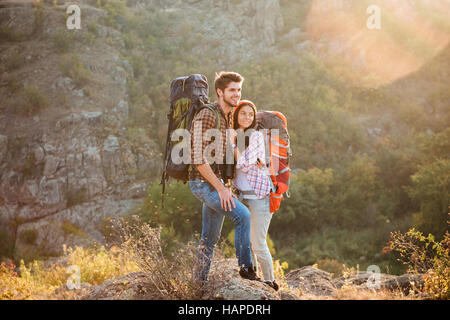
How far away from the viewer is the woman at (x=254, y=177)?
2.71 meters

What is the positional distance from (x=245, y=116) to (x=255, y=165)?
465 mm

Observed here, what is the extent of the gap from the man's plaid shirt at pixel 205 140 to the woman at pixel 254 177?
251 millimetres

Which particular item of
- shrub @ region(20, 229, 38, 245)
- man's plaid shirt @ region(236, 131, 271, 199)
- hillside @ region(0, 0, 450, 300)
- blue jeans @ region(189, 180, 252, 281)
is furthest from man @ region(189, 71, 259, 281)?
shrub @ region(20, 229, 38, 245)

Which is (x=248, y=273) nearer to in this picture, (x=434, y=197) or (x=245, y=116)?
(x=245, y=116)

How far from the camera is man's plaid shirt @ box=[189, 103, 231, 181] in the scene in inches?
93.0

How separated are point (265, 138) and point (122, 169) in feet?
39.2

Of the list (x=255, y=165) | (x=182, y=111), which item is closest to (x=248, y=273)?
(x=255, y=165)

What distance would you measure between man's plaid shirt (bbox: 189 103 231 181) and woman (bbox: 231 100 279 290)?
25 centimetres

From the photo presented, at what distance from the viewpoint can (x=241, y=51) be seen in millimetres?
19422

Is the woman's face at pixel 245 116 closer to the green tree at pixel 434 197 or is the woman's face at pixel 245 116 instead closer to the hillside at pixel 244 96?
the hillside at pixel 244 96

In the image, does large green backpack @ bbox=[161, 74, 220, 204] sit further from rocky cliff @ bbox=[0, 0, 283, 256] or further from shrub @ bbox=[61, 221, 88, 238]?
shrub @ bbox=[61, 221, 88, 238]

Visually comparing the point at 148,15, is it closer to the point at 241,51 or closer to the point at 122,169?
the point at 241,51


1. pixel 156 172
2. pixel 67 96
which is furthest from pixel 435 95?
pixel 67 96

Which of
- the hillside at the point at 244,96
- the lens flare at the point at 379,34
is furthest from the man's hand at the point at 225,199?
the lens flare at the point at 379,34
